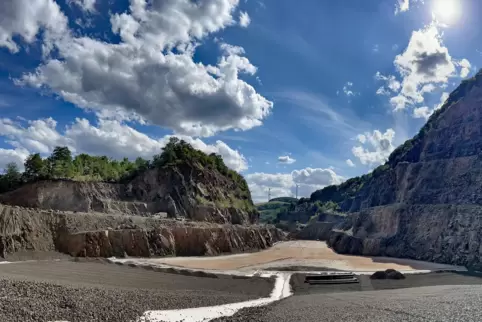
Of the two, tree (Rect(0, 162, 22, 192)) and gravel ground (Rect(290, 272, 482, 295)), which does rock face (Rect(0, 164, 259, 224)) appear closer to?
tree (Rect(0, 162, 22, 192))

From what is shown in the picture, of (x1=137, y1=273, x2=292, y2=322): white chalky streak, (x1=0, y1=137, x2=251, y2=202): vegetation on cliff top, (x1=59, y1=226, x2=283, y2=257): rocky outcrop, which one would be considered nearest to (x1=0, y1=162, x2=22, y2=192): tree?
(x1=0, y1=137, x2=251, y2=202): vegetation on cliff top

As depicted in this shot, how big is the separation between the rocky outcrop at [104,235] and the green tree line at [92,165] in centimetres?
2061

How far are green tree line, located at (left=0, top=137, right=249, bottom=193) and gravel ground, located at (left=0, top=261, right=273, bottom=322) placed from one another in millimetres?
41738

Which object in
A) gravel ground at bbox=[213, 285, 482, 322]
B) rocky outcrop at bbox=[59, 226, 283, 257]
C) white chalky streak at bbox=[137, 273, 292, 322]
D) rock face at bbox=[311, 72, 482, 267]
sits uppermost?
rock face at bbox=[311, 72, 482, 267]

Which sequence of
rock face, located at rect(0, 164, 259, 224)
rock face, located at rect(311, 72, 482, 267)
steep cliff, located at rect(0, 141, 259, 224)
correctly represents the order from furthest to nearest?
1. steep cliff, located at rect(0, 141, 259, 224)
2. rock face, located at rect(0, 164, 259, 224)
3. rock face, located at rect(311, 72, 482, 267)

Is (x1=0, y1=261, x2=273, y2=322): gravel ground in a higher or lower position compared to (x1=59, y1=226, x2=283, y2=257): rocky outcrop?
lower

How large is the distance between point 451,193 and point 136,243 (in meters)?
52.7

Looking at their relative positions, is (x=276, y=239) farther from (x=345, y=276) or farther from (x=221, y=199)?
(x=345, y=276)

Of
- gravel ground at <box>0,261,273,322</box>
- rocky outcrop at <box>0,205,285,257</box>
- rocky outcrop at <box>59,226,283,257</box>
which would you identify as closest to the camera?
gravel ground at <box>0,261,273,322</box>

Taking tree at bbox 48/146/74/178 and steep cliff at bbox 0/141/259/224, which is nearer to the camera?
steep cliff at bbox 0/141/259/224

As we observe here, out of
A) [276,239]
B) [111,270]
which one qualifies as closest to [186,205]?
[276,239]

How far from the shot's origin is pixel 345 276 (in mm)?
38625

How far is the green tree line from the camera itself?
68.9m

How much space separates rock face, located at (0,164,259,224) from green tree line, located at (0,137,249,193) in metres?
3.01
